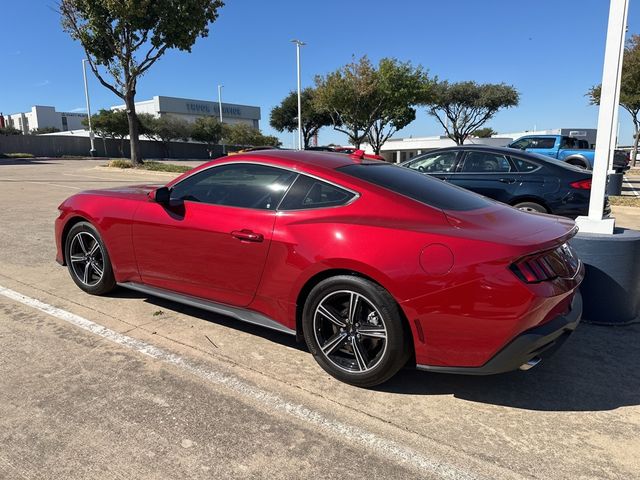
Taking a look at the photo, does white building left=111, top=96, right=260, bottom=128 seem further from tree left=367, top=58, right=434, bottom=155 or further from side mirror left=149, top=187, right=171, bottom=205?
side mirror left=149, top=187, right=171, bottom=205

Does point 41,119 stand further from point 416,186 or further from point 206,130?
point 416,186

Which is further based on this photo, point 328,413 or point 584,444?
point 328,413

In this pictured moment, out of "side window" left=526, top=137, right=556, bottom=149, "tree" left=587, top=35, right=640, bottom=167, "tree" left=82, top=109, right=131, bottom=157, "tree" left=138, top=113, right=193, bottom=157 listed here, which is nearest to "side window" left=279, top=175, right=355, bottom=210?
"side window" left=526, top=137, right=556, bottom=149

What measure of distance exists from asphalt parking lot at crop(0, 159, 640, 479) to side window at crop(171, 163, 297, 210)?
1.11 meters

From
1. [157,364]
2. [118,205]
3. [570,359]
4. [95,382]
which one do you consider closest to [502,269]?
[570,359]

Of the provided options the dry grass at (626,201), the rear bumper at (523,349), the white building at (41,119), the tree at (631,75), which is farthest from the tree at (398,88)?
the white building at (41,119)

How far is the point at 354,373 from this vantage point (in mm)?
3043

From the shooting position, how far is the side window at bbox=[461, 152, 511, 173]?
293 inches

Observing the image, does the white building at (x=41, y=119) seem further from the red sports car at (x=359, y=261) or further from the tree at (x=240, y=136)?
the red sports car at (x=359, y=261)

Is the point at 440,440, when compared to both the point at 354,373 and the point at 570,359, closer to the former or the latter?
the point at 354,373

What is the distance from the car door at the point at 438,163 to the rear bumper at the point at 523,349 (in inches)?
208

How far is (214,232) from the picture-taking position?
3.54 meters

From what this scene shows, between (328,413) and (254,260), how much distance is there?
1169 mm

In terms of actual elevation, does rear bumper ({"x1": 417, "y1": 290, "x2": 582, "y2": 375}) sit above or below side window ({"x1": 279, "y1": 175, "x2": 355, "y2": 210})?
below
